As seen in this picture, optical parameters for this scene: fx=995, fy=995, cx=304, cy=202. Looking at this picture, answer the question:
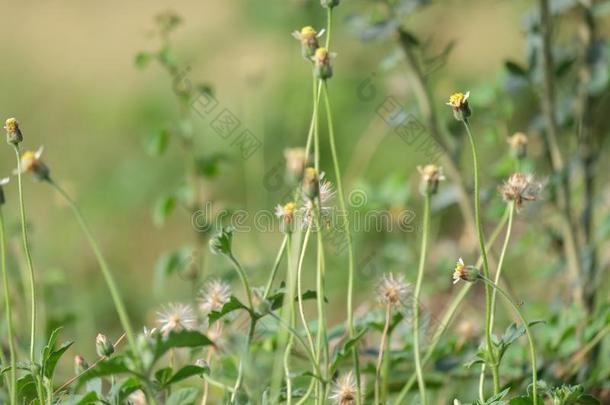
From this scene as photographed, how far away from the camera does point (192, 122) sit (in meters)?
2.65

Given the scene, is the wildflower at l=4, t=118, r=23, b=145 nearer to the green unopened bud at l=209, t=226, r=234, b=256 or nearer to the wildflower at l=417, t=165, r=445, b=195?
the green unopened bud at l=209, t=226, r=234, b=256

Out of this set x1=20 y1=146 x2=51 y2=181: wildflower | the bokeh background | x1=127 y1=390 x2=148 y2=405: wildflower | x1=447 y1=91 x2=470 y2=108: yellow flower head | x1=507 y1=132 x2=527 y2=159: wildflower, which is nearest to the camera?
x1=20 y1=146 x2=51 y2=181: wildflower

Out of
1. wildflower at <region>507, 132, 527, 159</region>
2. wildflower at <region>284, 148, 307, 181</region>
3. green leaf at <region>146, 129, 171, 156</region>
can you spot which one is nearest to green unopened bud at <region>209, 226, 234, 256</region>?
wildflower at <region>284, 148, 307, 181</region>

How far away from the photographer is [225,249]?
84 cm

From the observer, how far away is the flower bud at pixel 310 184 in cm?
80

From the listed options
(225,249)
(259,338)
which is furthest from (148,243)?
(225,249)

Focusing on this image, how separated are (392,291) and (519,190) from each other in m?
A: 0.15

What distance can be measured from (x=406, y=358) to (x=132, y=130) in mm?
2388

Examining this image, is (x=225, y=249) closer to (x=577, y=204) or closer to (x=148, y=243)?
(x=577, y=204)

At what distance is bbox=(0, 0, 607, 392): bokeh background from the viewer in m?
2.00

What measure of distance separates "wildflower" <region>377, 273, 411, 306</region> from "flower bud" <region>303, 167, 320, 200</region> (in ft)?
0.57

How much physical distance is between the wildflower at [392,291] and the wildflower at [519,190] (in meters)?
0.13

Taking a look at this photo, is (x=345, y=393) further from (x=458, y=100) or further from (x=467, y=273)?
(x=458, y=100)

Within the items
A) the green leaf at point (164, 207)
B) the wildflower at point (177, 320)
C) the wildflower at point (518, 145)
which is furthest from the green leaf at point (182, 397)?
the green leaf at point (164, 207)
